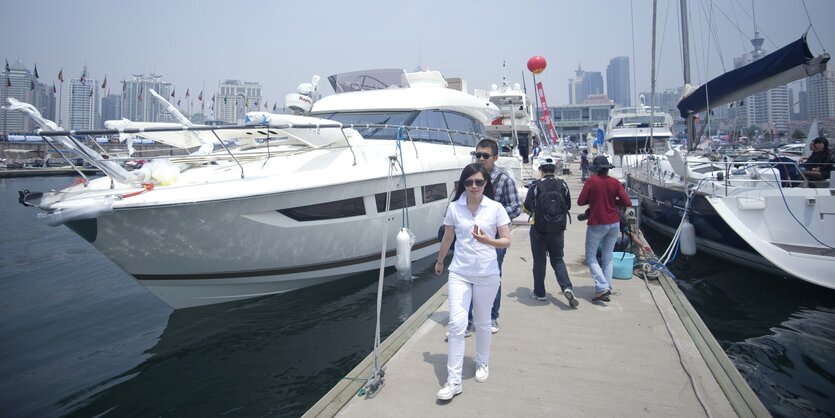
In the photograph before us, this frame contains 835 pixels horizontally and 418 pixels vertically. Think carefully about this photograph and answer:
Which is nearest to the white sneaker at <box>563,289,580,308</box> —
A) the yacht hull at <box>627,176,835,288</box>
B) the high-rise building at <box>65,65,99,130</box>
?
the yacht hull at <box>627,176,835,288</box>

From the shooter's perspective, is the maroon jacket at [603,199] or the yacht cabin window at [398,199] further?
the yacht cabin window at [398,199]

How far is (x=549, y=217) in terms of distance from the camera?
4223mm

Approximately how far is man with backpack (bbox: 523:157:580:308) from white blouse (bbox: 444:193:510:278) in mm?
1253

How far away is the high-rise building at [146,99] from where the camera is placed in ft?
29.7

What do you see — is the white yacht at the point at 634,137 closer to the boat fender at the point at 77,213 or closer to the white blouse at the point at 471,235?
the white blouse at the point at 471,235

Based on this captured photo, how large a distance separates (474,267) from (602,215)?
2.22m

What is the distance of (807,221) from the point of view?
20.8ft

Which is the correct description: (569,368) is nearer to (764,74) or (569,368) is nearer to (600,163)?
(600,163)

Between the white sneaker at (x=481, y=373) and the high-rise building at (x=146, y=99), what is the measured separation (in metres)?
6.18

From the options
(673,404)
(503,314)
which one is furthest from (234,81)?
(673,404)

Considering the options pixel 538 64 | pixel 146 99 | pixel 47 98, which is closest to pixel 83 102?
pixel 47 98

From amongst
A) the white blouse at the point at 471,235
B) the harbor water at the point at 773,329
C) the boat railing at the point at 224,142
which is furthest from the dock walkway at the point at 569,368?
the boat railing at the point at 224,142

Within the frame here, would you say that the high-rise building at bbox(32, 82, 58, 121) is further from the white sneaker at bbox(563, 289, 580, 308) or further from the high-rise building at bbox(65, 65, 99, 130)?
the white sneaker at bbox(563, 289, 580, 308)

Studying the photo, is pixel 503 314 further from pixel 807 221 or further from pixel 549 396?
pixel 807 221
